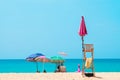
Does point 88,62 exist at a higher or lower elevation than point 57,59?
lower

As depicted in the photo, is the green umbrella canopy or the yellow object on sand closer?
the yellow object on sand

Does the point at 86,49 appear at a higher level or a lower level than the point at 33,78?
higher

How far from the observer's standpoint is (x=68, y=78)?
46.9 ft

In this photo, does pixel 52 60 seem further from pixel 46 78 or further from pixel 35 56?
pixel 46 78

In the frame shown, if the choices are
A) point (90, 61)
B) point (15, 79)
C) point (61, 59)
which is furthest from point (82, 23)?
point (61, 59)

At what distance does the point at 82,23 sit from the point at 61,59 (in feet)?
23.3

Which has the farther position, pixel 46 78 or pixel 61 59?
pixel 61 59

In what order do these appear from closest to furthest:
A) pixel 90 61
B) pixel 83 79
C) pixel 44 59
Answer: pixel 83 79
pixel 90 61
pixel 44 59

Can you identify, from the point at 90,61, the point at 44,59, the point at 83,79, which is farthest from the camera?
the point at 44,59

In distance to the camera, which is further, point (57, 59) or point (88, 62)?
point (57, 59)

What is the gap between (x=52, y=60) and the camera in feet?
73.5

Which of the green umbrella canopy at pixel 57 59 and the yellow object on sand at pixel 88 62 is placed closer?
the yellow object on sand at pixel 88 62

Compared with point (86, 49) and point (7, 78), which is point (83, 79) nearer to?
point (86, 49)

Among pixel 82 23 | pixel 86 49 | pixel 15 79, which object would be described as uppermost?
pixel 82 23
